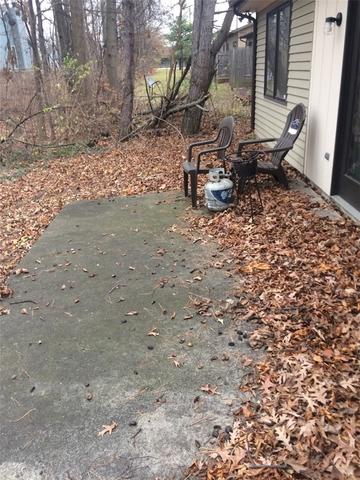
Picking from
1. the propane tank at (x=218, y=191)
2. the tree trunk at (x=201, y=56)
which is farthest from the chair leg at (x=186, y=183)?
the tree trunk at (x=201, y=56)

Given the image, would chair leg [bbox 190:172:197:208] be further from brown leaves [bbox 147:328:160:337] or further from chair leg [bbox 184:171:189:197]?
brown leaves [bbox 147:328:160:337]

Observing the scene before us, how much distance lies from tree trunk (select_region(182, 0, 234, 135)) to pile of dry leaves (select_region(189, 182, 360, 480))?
6.58m

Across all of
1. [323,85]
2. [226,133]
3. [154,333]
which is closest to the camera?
[154,333]

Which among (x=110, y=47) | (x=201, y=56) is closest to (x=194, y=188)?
(x=201, y=56)

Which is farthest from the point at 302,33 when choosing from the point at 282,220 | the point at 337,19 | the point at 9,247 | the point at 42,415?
the point at 42,415

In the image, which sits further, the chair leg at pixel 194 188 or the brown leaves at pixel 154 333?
the chair leg at pixel 194 188

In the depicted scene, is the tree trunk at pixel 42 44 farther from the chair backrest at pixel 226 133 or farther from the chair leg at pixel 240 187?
the chair leg at pixel 240 187

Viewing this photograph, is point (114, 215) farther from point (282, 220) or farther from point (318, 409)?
point (318, 409)

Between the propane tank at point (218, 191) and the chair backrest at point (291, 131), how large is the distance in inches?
38.1

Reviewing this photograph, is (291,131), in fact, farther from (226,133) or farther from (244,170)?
(244,170)

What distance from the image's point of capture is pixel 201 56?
33.5 ft

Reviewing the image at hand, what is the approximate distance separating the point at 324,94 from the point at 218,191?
1714 millimetres

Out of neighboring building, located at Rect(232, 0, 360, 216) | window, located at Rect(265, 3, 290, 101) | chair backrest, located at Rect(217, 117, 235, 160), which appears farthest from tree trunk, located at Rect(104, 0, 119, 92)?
chair backrest, located at Rect(217, 117, 235, 160)

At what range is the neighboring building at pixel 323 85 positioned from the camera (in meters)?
4.52
